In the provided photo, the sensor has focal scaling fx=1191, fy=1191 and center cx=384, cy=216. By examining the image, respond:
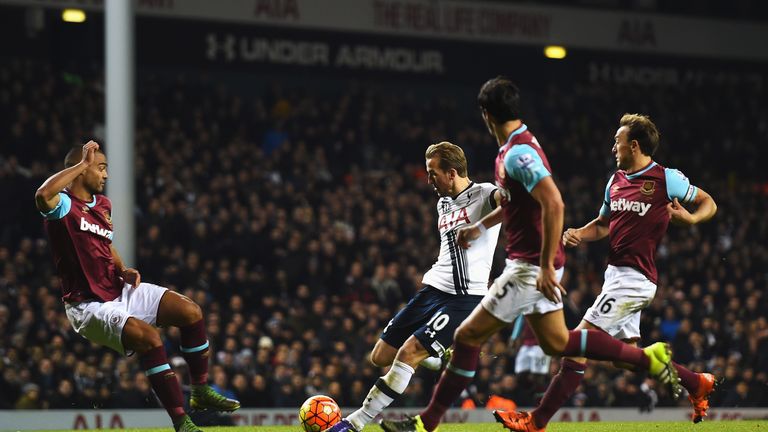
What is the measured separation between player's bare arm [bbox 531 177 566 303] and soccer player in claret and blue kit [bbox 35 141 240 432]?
261 cm

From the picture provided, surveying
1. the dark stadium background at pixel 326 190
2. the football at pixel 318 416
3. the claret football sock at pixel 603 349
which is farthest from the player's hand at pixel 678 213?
the dark stadium background at pixel 326 190

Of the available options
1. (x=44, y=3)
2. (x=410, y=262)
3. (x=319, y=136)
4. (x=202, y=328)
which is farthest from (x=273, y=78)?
(x=202, y=328)

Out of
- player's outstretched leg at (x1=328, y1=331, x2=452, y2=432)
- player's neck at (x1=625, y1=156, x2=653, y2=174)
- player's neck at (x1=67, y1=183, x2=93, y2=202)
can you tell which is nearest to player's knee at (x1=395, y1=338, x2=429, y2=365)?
player's outstretched leg at (x1=328, y1=331, x2=452, y2=432)

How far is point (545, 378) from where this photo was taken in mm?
15398

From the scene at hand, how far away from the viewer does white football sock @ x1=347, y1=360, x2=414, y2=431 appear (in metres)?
7.65

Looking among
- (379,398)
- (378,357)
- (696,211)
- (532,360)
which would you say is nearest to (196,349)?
(378,357)

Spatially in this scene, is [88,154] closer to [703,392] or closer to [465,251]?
[465,251]

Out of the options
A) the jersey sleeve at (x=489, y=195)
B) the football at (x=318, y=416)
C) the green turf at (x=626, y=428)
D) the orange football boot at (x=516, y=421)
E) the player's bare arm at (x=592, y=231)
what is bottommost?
the green turf at (x=626, y=428)

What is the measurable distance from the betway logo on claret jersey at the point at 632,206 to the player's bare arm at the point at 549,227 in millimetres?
1811

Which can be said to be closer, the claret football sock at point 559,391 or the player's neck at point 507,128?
the player's neck at point 507,128

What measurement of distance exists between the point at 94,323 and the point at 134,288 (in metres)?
0.41

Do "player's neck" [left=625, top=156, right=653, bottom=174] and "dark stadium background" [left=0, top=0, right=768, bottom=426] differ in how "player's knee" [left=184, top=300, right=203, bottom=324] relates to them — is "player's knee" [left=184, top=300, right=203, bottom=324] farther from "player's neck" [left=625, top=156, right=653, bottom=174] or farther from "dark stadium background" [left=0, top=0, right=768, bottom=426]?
"dark stadium background" [left=0, top=0, right=768, bottom=426]

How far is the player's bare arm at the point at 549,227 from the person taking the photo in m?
6.59

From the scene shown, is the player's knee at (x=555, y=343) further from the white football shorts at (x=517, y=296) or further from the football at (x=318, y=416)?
the football at (x=318, y=416)
